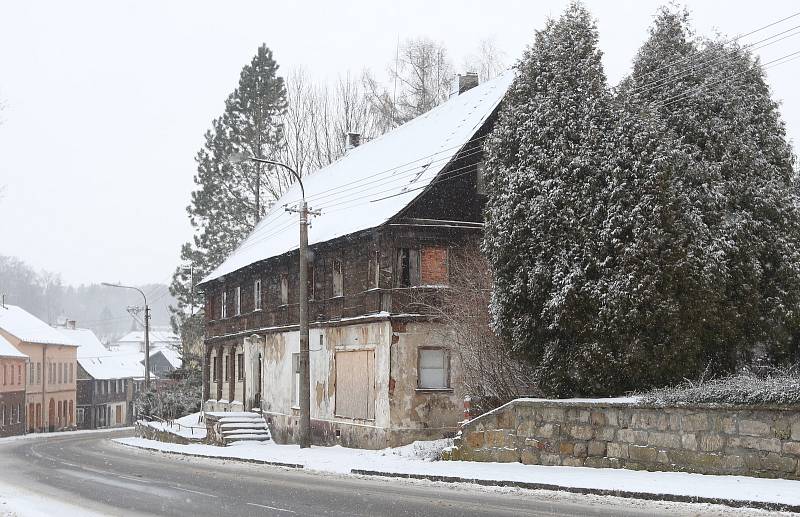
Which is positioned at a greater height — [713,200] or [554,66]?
[554,66]

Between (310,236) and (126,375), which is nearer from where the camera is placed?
(310,236)

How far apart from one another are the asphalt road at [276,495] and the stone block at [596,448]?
210 cm

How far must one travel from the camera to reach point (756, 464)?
14.9m

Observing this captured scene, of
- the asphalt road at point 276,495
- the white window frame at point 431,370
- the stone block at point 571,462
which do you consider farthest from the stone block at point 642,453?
the white window frame at point 431,370

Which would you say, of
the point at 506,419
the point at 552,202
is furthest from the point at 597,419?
the point at 552,202

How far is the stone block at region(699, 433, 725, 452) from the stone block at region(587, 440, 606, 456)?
221cm

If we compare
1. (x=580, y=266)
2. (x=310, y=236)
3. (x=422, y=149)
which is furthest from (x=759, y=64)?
(x=310, y=236)

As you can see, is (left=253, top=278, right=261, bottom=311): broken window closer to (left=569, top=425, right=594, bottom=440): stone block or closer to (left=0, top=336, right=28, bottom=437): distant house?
(left=569, top=425, right=594, bottom=440): stone block

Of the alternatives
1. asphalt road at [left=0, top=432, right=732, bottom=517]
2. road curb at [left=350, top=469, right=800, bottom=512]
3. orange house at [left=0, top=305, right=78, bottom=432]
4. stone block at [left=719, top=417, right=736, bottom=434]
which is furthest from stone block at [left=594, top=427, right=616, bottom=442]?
orange house at [left=0, top=305, right=78, bottom=432]

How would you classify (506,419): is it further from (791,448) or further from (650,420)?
(791,448)

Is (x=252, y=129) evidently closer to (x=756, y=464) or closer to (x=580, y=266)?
(x=580, y=266)

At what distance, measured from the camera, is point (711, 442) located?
15.6m

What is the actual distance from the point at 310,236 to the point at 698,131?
15563 mm

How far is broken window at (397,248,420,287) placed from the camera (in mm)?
28469
